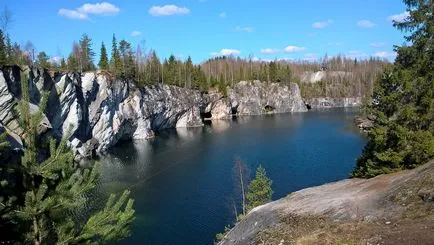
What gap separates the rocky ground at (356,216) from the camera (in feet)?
44.0

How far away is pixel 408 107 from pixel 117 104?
73.2 metres

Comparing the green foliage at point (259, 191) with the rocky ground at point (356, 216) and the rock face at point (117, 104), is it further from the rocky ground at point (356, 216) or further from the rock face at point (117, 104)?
the rock face at point (117, 104)

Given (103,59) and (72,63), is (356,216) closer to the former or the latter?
(72,63)

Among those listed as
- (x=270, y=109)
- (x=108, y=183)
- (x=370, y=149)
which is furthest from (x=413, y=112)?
(x=270, y=109)

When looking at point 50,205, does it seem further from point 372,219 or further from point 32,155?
point 372,219

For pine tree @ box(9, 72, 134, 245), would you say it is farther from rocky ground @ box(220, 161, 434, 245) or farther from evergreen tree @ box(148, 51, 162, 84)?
evergreen tree @ box(148, 51, 162, 84)

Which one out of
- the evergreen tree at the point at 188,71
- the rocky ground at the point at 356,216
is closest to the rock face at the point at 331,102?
the evergreen tree at the point at 188,71

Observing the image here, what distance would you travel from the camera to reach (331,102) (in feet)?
636

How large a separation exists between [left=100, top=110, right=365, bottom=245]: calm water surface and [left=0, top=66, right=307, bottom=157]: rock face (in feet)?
19.0

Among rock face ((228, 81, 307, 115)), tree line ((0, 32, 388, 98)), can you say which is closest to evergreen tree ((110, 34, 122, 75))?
tree line ((0, 32, 388, 98))

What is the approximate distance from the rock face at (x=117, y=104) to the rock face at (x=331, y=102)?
24.8m

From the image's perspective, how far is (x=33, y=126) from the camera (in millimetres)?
8055

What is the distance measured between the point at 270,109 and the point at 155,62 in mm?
55866

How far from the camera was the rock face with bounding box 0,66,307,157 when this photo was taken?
2212 inches
